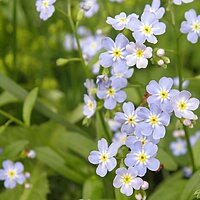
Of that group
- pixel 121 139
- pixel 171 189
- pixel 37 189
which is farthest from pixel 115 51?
pixel 37 189

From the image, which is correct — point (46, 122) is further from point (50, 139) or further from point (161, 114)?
point (161, 114)

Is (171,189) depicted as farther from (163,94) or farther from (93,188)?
(163,94)

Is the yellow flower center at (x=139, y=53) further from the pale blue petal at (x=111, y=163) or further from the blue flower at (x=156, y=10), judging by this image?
the pale blue petal at (x=111, y=163)

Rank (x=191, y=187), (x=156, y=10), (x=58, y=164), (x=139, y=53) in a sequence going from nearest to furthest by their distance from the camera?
(x=139, y=53) < (x=156, y=10) < (x=191, y=187) < (x=58, y=164)

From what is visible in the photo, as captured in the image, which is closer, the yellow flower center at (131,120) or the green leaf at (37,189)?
the yellow flower center at (131,120)

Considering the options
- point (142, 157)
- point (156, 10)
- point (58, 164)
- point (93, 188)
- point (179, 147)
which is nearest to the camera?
point (142, 157)

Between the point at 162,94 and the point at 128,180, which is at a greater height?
the point at 162,94

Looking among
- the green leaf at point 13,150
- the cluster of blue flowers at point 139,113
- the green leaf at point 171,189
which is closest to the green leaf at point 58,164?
the green leaf at point 13,150
